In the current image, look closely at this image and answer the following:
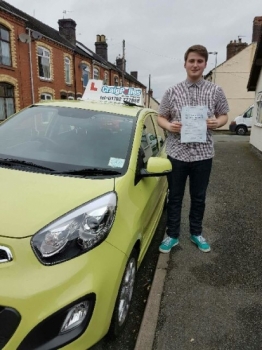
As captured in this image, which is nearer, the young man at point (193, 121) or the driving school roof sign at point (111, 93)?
the young man at point (193, 121)

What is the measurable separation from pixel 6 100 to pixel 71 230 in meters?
17.7

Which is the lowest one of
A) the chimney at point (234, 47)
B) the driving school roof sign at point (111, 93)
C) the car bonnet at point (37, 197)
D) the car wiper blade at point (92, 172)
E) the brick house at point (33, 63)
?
the car bonnet at point (37, 197)

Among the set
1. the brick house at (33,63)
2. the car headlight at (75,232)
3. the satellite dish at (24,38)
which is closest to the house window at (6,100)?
the brick house at (33,63)

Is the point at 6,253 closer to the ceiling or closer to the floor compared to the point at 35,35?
closer to the floor

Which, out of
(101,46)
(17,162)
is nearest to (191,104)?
(17,162)

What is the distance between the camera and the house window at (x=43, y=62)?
1994cm

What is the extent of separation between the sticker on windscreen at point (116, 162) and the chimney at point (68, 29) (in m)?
26.8

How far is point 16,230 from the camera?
160cm

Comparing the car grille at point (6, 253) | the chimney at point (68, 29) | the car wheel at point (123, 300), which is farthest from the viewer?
the chimney at point (68, 29)

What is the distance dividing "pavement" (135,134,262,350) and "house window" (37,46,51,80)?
18735mm

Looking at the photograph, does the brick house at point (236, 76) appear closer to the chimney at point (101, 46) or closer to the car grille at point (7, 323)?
the chimney at point (101, 46)

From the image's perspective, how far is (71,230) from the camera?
1725 mm

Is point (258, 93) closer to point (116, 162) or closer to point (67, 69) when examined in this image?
point (116, 162)

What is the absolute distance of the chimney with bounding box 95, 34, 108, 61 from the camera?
35594 millimetres
